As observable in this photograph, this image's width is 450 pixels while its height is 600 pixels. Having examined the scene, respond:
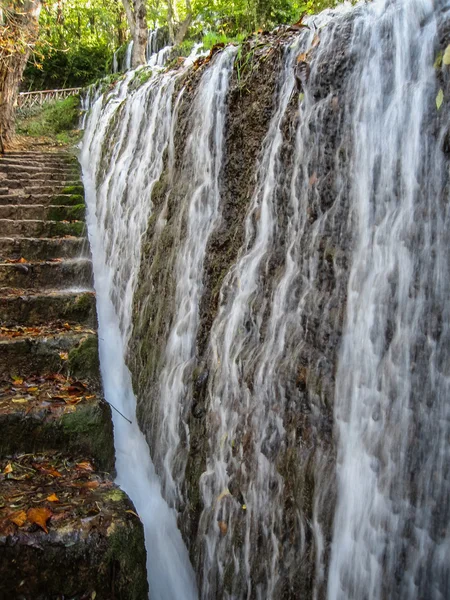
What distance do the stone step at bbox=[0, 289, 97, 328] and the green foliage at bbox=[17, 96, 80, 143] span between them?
34.3ft

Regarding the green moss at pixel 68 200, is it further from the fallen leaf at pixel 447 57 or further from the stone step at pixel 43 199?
the fallen leaf at pixel 447 57

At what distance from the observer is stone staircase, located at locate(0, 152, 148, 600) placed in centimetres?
227

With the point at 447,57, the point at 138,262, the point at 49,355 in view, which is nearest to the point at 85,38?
the point at 138,262

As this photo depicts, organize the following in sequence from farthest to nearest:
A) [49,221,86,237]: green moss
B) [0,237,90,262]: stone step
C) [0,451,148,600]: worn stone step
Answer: [49,221,86,237]: green moss → [0,237,90,262]: stone step → [0,451,148,600]: worn stone step

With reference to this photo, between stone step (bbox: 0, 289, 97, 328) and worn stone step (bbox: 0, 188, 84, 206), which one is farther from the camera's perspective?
worn stone step (bbox: 0, 188, 84, 206)

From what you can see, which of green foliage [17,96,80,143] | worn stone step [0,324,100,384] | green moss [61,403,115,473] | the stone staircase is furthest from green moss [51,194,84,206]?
green foliage [17,96,80,143]

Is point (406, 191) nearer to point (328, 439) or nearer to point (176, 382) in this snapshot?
point (328, 439)

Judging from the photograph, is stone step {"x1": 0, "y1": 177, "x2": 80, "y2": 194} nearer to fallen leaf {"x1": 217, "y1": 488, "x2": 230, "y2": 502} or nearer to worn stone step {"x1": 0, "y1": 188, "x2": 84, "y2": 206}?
worn stone step {"x1": 0, "y1": 188, "x2": 84, "y2": 206}

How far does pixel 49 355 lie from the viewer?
12.2ft

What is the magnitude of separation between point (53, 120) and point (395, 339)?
1527 centimetres

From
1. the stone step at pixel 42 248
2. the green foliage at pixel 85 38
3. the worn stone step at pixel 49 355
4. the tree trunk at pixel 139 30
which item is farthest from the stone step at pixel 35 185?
the green foliage at pixel 85 38

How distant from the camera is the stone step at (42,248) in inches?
201

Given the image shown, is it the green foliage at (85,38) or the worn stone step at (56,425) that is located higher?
the green foliage at (85,38)

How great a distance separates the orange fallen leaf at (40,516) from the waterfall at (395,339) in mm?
1455
